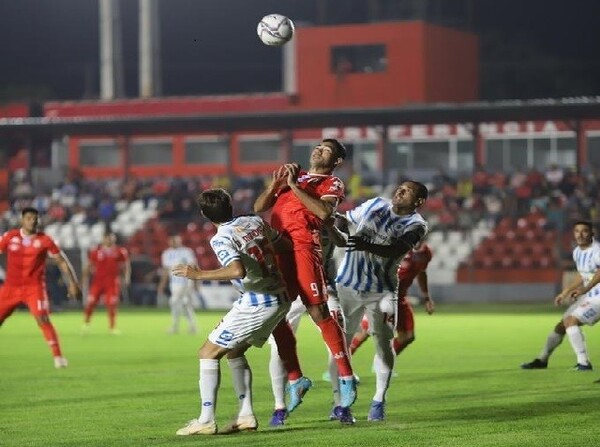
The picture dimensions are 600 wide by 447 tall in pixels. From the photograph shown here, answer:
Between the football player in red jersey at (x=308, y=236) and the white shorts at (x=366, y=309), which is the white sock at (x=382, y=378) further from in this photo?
the football player in red jersey at (x=308, y=236)

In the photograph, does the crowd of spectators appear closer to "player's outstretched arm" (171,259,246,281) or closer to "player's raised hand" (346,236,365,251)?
"player's raised hand" (346,236,365,251)

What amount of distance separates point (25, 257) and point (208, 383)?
8306mm

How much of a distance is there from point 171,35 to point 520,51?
1824cm

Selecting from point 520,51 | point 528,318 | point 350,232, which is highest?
point 520,51

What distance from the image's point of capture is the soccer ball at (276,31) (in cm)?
1577

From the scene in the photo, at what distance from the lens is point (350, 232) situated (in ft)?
40.7

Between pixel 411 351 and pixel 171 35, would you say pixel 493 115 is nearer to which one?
pixel 411 351

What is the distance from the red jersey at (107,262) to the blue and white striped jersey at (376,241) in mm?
17837

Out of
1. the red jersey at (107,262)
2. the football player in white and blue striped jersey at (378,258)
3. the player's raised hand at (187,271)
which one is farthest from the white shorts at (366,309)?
the red jersey at (107,262)

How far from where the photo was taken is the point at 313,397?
14062 mm

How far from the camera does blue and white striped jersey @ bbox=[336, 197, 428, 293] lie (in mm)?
12008

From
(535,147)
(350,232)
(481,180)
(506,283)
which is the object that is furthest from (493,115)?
(350,232)

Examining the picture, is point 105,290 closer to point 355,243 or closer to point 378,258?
point 378,258

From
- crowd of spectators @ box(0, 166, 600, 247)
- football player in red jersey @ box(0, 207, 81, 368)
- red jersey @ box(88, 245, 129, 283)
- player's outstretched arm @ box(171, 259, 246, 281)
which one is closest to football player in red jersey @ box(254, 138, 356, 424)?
player's outstretched arm @ box(171, 259, 246, 281)
